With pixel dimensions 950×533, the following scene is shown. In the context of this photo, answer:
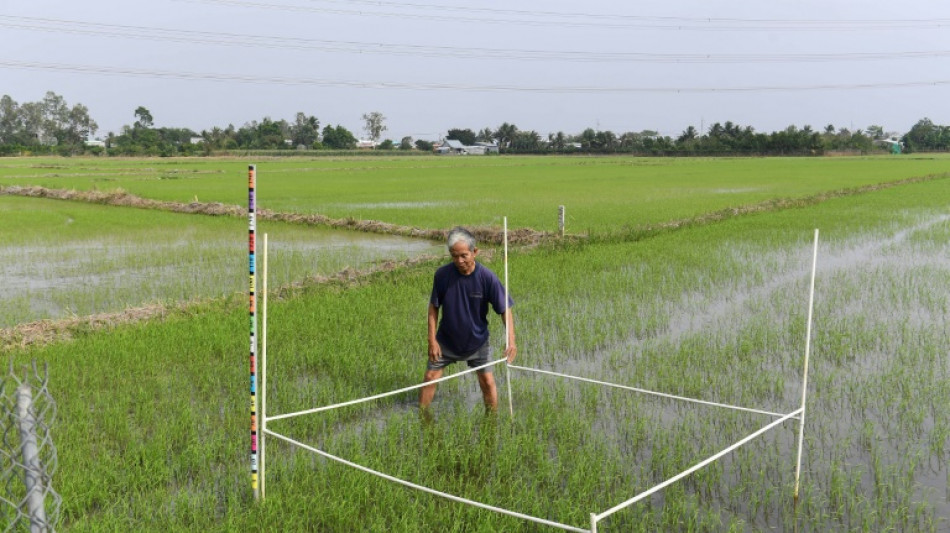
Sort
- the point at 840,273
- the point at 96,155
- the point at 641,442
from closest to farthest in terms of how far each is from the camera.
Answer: the point at 641,442 → the point at 840,273 → the point at 96,155

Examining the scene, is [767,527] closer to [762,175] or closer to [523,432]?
[523,432]

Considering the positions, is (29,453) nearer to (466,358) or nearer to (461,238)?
(461,238)

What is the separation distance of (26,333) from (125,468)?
133 inches

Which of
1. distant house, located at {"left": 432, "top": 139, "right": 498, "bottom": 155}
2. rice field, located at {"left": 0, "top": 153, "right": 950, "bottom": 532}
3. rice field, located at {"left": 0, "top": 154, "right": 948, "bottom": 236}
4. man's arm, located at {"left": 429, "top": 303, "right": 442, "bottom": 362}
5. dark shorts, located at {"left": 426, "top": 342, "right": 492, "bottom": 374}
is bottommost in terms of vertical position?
rice field, located at {"left": 0, "top": 153, "right": 950, "bottom": 532}

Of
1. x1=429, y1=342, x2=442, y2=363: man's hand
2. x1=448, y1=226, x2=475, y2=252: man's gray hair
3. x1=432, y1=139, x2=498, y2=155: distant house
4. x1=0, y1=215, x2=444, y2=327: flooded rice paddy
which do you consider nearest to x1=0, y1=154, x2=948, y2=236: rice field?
x1=0, y1=215, x2=444, y2=327: flooded rice paddy

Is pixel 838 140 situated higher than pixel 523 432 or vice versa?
pixel 838 140

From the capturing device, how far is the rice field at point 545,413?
11.3 feet

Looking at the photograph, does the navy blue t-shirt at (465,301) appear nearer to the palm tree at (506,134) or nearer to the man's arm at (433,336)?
the man's arm at (433,336)

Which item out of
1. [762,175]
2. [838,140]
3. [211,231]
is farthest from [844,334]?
[838,140]

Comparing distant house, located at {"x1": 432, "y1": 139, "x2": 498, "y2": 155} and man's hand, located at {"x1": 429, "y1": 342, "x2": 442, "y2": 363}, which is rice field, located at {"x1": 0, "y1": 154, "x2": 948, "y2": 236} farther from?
distant house, located at {"x1": 432, "y1": 139, "x2": 498, "y2": 155}

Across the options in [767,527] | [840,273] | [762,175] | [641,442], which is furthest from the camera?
[762,175]

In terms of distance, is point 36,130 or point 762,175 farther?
point 36,130

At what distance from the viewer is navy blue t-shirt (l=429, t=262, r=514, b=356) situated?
4289 mm

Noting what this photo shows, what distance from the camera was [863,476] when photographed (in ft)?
12.7
